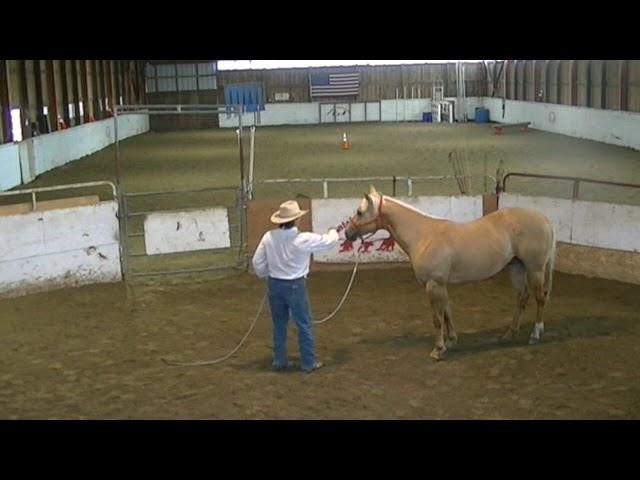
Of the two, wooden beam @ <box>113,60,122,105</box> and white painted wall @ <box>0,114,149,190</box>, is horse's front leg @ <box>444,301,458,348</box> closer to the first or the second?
white painted wall @ <box>0,114,149,190</box>

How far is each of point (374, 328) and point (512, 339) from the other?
1.38 meters

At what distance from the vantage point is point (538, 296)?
756cm

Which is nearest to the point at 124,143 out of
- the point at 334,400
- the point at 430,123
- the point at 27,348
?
the point at 430,123

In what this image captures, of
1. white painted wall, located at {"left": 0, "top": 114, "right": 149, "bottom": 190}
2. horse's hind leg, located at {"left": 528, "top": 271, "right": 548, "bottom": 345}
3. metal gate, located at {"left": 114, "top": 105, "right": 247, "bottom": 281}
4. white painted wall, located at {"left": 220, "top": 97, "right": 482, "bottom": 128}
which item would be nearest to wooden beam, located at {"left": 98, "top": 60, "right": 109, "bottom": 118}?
white painted wall, located at {"left": 0, "top": 114, "right": 149, "bottom": 190}

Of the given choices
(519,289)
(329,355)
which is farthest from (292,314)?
(519,289)

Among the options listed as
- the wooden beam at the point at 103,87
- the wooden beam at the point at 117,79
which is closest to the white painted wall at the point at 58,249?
the wooden beam at the point at 103,87

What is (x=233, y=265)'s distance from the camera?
1061 centimetres

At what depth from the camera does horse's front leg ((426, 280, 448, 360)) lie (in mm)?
7184

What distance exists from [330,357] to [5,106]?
53.5 ft

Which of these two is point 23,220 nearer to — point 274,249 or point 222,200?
point 274,249

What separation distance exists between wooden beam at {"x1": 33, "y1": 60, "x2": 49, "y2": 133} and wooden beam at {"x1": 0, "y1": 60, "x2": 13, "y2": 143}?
2951mm

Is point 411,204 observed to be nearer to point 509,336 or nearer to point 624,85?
point 509,336

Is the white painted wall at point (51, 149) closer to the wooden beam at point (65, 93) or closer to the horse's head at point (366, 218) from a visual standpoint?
the wooden beam at point (65, 93)

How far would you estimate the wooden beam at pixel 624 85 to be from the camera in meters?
24.5
